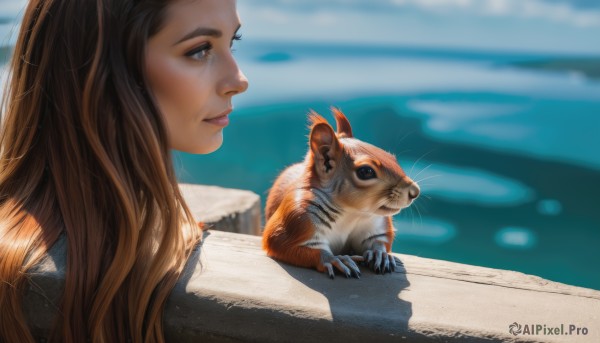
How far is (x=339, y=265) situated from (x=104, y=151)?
1.46ft

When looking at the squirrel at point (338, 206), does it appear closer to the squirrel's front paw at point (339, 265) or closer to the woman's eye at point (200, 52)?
the squirrel's front paw at point (339, 265)

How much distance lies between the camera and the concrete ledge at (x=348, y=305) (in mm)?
1017

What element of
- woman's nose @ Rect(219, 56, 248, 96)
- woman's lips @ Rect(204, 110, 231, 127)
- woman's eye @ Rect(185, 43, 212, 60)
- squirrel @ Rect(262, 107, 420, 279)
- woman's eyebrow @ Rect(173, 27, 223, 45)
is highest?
woman's eyebrow @ Rect(173, 27, 223, 45)

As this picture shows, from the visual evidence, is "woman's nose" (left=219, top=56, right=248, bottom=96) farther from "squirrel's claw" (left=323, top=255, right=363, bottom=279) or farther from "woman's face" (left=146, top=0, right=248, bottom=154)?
"squirrel's claw" (left=323, top=255, right=363, bottom=279)

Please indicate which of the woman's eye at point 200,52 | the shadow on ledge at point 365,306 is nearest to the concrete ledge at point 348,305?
the shadow on ledge at point 365,306

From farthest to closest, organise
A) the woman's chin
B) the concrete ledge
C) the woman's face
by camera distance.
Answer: the woman's chin → the woman's face → the concrete ledge

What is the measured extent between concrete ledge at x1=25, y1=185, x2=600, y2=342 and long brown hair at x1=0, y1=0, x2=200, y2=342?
4 centimetres

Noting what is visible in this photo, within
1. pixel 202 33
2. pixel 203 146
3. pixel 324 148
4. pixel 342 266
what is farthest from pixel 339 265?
pixel 202 33

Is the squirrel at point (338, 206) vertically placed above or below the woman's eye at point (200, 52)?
below

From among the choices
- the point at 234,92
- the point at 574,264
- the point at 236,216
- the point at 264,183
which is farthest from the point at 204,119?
the point at 264,183

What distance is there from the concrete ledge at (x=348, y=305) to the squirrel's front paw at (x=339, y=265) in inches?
0.5

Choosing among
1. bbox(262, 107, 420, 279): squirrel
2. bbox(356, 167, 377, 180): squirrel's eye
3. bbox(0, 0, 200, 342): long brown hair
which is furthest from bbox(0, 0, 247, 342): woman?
bbox(356, 167, 377, 180): squirrel's eye

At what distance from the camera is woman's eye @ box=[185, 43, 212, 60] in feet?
3.87

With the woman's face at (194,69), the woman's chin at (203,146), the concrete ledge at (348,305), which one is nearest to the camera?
the concrete ledge at (348,305)
